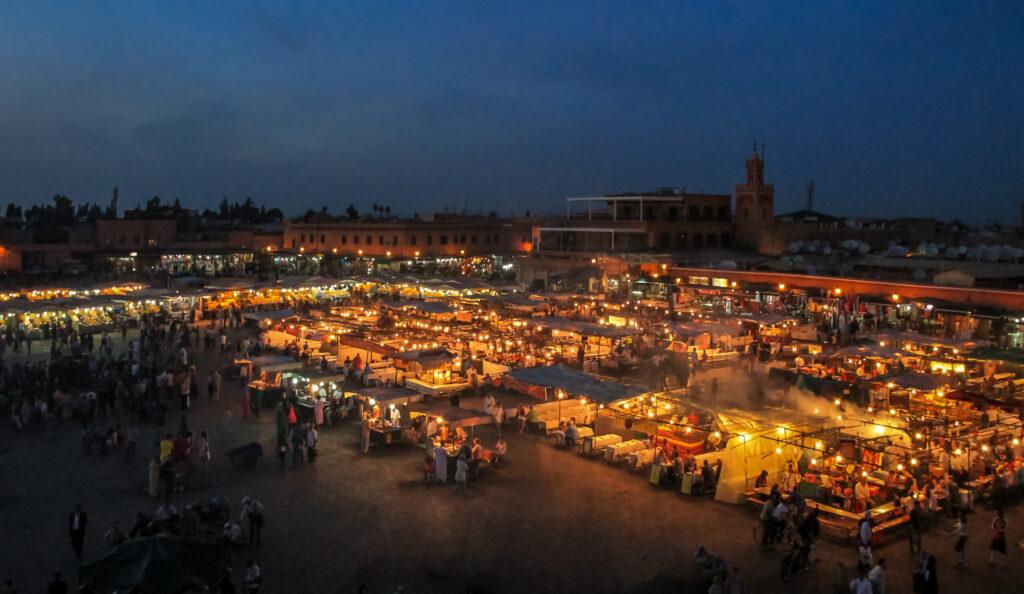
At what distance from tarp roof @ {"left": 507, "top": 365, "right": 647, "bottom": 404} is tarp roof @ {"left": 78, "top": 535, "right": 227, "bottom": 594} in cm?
808

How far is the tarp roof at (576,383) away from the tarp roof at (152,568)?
808cm

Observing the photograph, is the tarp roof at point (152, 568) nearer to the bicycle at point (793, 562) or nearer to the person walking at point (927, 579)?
the bicycle at point (793, 562)

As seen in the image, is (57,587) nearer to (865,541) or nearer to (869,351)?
(865,541)

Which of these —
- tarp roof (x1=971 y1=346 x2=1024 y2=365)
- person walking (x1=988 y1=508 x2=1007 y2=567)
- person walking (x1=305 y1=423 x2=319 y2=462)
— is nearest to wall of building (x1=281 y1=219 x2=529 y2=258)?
tarp roof (x1=971 y1=346 x2=1024 y2=365)

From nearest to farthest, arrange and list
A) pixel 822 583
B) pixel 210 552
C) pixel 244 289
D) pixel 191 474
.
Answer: pixel 210 552, pixel 822 583, pixel 191 474, pixel 244 289

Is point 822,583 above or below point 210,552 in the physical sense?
below

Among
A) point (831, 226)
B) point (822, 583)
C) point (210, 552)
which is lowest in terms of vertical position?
point (822, 583)

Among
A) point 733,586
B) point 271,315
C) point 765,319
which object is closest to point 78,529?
point 733,586

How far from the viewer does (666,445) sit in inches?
536

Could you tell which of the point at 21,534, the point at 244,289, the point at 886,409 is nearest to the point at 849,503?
the point at 886,409

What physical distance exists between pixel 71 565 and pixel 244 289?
82.5 ft

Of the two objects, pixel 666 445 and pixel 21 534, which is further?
pixel 666 445

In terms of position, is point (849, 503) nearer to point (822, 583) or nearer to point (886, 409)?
point (822, 583)

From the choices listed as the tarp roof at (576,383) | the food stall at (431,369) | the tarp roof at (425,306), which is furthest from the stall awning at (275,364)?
the tarp roof at (425,306)
